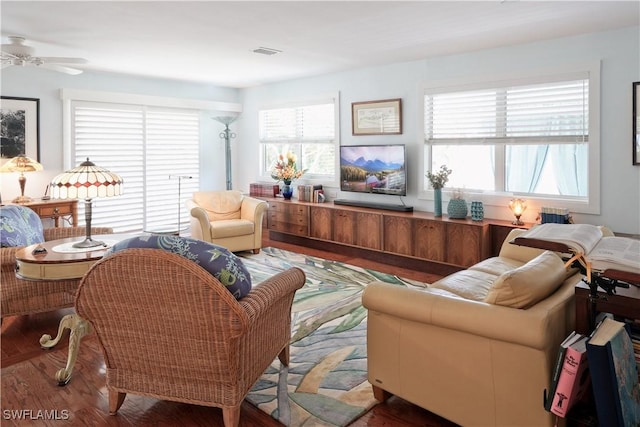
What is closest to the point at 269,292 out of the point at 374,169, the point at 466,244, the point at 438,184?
the point at 466,244

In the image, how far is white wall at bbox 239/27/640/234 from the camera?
3.99 m

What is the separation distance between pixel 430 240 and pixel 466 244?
16.1 inches

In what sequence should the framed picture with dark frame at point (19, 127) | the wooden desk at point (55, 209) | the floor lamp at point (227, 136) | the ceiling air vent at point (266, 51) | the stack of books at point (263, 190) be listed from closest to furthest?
the ceiling air vent at point (266, 51) → the wooden desk at point (55, 209) → the framed picture with dark frame at point (19, 127) → the stack of books at point (263, 190) → the floor lamp at point (227, 136)

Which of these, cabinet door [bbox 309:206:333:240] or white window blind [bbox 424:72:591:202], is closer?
white window blind [bbox 424:72:591:202]

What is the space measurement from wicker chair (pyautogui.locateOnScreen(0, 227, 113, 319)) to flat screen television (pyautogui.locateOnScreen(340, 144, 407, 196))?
350 cm

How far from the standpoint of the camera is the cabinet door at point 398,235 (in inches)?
198

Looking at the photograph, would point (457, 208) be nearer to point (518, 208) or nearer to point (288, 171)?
point (518, 208)

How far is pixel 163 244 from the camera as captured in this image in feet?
6.51

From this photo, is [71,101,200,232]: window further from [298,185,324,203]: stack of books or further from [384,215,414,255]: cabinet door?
[384,215,414,255]: cabinet door

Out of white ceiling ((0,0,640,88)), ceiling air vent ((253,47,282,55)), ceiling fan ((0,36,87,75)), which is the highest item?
ceiling air vent ((253,47,282,55))

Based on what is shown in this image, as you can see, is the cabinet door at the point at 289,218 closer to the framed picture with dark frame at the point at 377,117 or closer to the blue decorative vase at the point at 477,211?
the framed picture with dark frame at the point at 377,117

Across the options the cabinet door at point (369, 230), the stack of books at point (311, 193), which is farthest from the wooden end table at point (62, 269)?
the stack of books at point (311, 193)

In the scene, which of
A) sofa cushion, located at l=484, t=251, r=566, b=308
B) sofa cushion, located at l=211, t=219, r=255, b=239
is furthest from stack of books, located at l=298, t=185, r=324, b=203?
sofa cushion, located at l=484, t=251, r=566, b=308

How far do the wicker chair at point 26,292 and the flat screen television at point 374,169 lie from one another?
11.5 feet
